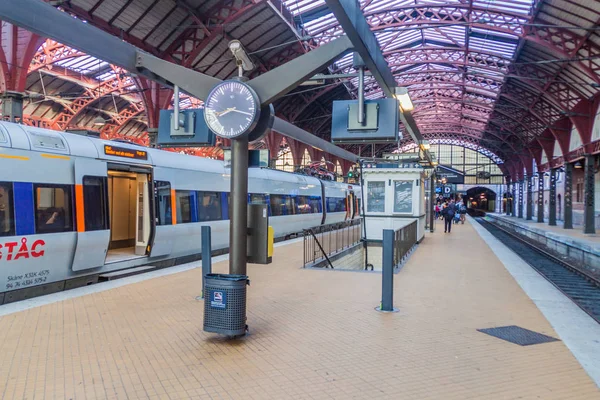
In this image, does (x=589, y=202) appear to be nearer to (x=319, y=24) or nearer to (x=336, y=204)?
(x=336, y=204)

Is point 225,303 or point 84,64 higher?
point 84,64

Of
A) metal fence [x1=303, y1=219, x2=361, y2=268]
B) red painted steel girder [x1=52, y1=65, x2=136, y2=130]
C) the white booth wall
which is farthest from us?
red painted steel girder [x1=52, y1=65, x2=136, y2=130]

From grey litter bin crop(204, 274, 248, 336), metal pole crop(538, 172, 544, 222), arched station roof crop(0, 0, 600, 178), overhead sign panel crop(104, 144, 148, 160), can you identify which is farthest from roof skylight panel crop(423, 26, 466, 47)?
grey litter bin crop(204, 274, 248, 336)

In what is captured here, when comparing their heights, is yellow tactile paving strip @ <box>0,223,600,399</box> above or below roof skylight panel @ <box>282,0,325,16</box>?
below

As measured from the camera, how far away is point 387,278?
287 inches

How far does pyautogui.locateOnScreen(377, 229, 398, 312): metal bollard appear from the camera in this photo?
7.19 meters

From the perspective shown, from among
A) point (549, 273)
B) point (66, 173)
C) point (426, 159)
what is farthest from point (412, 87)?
point (66, 173)

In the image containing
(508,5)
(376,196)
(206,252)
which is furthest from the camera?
(508,5)

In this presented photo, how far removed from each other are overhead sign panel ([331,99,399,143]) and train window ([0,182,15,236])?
5.37 meters

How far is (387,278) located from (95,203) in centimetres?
599

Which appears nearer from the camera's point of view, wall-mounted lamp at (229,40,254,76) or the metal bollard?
wall-mounted lamp at (229,40,254,76)

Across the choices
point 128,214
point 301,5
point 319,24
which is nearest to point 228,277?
point 128,214

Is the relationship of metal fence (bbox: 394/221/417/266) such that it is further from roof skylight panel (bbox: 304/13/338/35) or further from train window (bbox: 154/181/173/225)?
roof skylight panel (bbox: 304/13/338/35)

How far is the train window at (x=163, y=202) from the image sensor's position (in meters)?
11.1
